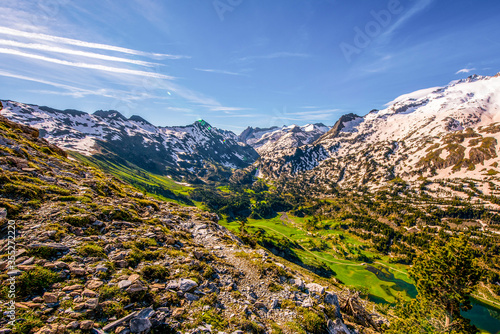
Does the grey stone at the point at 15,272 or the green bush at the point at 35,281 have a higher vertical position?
the grey stone at the point at 15,272

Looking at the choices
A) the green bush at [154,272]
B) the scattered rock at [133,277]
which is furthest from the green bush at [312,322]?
the scattered rock at [133,277]

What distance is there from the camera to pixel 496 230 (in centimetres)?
16325

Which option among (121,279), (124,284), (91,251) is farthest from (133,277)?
(91,251)

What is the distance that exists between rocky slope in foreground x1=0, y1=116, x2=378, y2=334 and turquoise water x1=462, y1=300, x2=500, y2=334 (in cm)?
11625

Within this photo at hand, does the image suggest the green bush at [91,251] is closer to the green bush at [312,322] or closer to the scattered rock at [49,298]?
A: the scattered rock at [49,298]

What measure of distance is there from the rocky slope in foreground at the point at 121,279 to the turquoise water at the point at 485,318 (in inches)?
4577

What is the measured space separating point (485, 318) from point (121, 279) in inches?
6263

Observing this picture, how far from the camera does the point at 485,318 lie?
89875 millimetres

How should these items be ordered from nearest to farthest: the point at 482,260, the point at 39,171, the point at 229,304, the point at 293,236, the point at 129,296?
the point at 129,296
the point at 229,304
the point at 39,171
the point at 482,260
the point at 293,236

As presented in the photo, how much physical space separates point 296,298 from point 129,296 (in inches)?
666

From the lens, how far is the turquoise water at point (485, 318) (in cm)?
8294

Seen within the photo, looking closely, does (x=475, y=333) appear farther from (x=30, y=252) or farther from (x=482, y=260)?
(x=482, y=260)

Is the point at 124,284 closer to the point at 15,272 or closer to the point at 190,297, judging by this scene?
the point at 190,297

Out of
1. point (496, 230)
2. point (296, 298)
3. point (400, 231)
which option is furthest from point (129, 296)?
point (496, 230)
